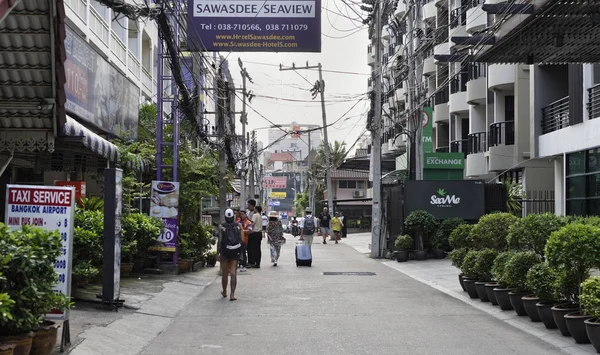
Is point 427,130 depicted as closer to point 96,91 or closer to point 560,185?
point 560,185

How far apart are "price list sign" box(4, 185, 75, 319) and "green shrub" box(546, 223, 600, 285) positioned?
6.32 metres

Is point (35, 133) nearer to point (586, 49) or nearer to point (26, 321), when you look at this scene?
point (26, 321)

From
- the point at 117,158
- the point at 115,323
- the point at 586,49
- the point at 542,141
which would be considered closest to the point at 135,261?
the point at 117,158

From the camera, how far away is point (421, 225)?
24969mm

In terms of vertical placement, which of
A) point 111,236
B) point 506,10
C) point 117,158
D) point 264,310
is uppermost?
point 506,10

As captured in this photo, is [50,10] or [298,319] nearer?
[50,10]

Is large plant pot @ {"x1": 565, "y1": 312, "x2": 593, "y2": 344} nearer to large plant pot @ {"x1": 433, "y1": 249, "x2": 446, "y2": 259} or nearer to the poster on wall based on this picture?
the poster on wall

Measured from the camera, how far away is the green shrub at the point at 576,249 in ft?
32.5

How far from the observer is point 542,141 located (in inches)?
981

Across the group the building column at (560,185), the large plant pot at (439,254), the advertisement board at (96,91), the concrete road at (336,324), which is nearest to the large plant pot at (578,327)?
the concrete road at (336,324)

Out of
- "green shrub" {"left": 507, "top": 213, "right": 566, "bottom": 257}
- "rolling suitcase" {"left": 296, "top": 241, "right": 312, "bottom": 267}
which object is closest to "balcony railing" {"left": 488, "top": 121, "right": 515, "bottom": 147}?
"rolling suitcase" {"left": 296, "top": 241, "right": 312, "bottom": 267}

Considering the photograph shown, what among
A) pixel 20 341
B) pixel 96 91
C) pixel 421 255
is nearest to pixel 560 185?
pixel 421 255

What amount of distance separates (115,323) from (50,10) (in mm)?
4537

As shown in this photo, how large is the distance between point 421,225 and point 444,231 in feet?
2.62
